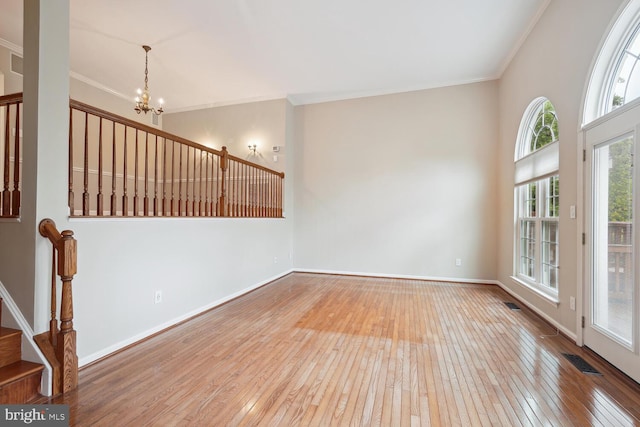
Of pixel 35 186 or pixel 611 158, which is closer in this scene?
pixel 35 186

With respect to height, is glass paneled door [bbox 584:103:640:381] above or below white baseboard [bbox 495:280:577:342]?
above

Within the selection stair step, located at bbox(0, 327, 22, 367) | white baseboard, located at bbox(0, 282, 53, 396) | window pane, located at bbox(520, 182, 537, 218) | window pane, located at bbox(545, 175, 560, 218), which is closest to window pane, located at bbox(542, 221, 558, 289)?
window pane, located at bbox(545, 175, 560, 218)

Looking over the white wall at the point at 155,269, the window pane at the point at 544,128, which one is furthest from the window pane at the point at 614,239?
the white wall at the point at 155,269

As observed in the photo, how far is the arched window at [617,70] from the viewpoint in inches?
86.0

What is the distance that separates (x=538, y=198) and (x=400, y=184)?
2210 millimetres

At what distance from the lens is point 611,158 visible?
2.34 meters

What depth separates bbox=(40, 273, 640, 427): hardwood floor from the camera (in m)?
1.69

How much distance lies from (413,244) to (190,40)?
4840mm

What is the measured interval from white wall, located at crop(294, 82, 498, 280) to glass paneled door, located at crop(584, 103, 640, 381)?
8.50 ft

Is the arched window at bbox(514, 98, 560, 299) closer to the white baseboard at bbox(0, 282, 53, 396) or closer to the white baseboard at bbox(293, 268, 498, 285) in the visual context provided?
the white baseboard at bbox(293, 268, 498, 285)

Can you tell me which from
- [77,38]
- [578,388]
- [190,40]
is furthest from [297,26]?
[578,388]

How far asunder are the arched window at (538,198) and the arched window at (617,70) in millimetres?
670

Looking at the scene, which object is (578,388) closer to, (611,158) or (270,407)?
(611,158)

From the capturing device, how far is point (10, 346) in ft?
6.13
